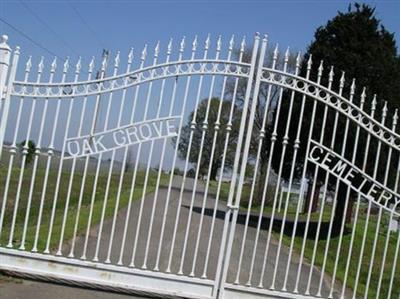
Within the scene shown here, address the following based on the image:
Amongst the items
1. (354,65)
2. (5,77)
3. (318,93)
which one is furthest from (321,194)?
(5,77)

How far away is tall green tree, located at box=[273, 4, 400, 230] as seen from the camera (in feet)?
50.7

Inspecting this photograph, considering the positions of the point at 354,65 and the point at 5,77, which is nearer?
the point at 5,77

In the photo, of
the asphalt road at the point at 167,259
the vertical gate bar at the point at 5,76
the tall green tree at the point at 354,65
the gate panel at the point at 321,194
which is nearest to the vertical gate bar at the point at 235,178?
the gate panel at the point at 321,194

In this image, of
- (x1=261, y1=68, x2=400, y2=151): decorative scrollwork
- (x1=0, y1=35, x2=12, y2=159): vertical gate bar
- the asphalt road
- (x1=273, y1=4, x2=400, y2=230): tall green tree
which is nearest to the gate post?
(x1=0, y1=35, x2=12, y2=159): vertical gate bar

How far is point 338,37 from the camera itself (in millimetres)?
17016

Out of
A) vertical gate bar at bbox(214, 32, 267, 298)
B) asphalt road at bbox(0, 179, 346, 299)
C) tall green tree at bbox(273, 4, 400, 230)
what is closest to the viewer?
asphalt road at bbox(0, 179, 346, 299)

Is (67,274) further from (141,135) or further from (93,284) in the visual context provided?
(141,135)

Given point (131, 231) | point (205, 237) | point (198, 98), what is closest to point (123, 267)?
point (198, 98)

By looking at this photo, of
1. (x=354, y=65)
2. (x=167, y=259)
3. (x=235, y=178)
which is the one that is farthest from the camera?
(x=354, y=65)

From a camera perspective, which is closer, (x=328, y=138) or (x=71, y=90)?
(x=71, y=90)

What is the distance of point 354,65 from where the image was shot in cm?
1619

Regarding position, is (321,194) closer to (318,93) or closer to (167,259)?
(167,259)

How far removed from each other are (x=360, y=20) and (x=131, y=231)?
30.4 feet

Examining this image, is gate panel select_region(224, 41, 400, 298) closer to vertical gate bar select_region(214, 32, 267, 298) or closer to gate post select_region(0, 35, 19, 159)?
vertical gate bar select_region(214, 32, 267, 298)
